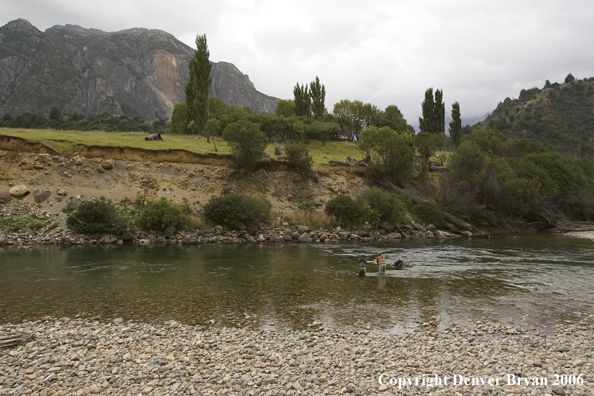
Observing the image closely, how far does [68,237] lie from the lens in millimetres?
34375

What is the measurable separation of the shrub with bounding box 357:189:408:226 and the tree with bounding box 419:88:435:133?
164 feet

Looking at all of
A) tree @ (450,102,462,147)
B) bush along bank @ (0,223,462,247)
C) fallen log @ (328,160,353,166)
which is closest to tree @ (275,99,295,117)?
fallen log @ (328,160,353,166)

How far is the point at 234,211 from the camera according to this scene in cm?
4050

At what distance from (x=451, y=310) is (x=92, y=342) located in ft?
39.9

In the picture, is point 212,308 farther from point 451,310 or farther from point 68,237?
point 68,237

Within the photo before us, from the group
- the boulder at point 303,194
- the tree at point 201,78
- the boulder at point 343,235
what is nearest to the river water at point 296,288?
the boulder at point 343,235

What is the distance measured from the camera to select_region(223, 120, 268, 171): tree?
4866 centimetres

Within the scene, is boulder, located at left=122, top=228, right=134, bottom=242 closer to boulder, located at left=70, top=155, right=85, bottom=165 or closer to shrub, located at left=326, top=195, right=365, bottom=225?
boulder, located at left=70, top=155, right=85, bottom=165

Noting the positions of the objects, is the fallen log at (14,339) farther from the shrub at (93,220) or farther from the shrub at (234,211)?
the shrub at (234,211)

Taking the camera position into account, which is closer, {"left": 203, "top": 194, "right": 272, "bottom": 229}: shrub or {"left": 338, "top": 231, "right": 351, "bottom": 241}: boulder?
{"left": 203, "top": 194, "right": 272, "bottom": 229}: shrub

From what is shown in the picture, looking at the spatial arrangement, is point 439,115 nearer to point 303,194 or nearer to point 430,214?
point 430,214

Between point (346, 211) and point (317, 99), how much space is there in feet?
148

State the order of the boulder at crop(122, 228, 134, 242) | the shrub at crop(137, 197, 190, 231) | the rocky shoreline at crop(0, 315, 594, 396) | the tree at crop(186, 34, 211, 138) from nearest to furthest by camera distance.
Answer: the rocky shoreline at crop(0, 315, 594, 396) → the boulder at crop(122, 228, 134, 242) → the shrub at crop(137, 197, 190, 231) → the tree at crop(186, 34, 211, 138)

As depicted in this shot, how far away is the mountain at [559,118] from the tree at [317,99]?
69856 millimetres
